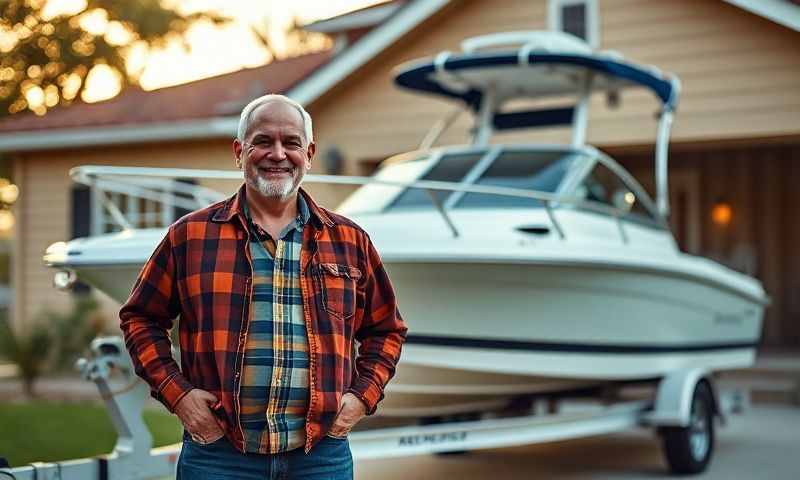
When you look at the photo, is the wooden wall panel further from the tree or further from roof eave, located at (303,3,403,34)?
the tree

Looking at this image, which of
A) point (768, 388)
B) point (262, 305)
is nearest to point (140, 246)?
point (262, 305)

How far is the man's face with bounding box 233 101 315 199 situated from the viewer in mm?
3057

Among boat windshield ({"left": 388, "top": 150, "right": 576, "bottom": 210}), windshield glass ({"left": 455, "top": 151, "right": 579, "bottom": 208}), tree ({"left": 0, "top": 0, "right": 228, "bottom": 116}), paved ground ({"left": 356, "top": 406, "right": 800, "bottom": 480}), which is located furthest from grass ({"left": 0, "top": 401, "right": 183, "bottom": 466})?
tree ({"left": 0, "top": 0, "right": 228, "bottom": 116})

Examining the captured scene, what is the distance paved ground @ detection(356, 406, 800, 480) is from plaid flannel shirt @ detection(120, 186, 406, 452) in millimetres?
4633

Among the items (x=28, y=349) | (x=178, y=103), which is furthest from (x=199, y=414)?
(x=178, y=103)

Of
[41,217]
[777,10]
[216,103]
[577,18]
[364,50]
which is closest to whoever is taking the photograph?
[777,10]

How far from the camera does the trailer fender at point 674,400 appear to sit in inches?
276

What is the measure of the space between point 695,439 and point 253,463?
16.8 feet

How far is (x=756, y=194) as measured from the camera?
46.3ft

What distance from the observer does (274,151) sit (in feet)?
10.0

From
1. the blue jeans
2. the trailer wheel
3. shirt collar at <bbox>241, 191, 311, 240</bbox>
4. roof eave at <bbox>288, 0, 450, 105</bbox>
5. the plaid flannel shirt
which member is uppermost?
roof eave at <bbox>288, 0, 450, 105</bbox>

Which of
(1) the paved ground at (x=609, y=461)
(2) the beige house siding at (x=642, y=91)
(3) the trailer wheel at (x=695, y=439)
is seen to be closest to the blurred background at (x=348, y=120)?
(2) the beige house siding at (x=642, y=91)

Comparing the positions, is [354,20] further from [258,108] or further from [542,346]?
[258,108]

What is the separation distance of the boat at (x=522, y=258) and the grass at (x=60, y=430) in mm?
2265
